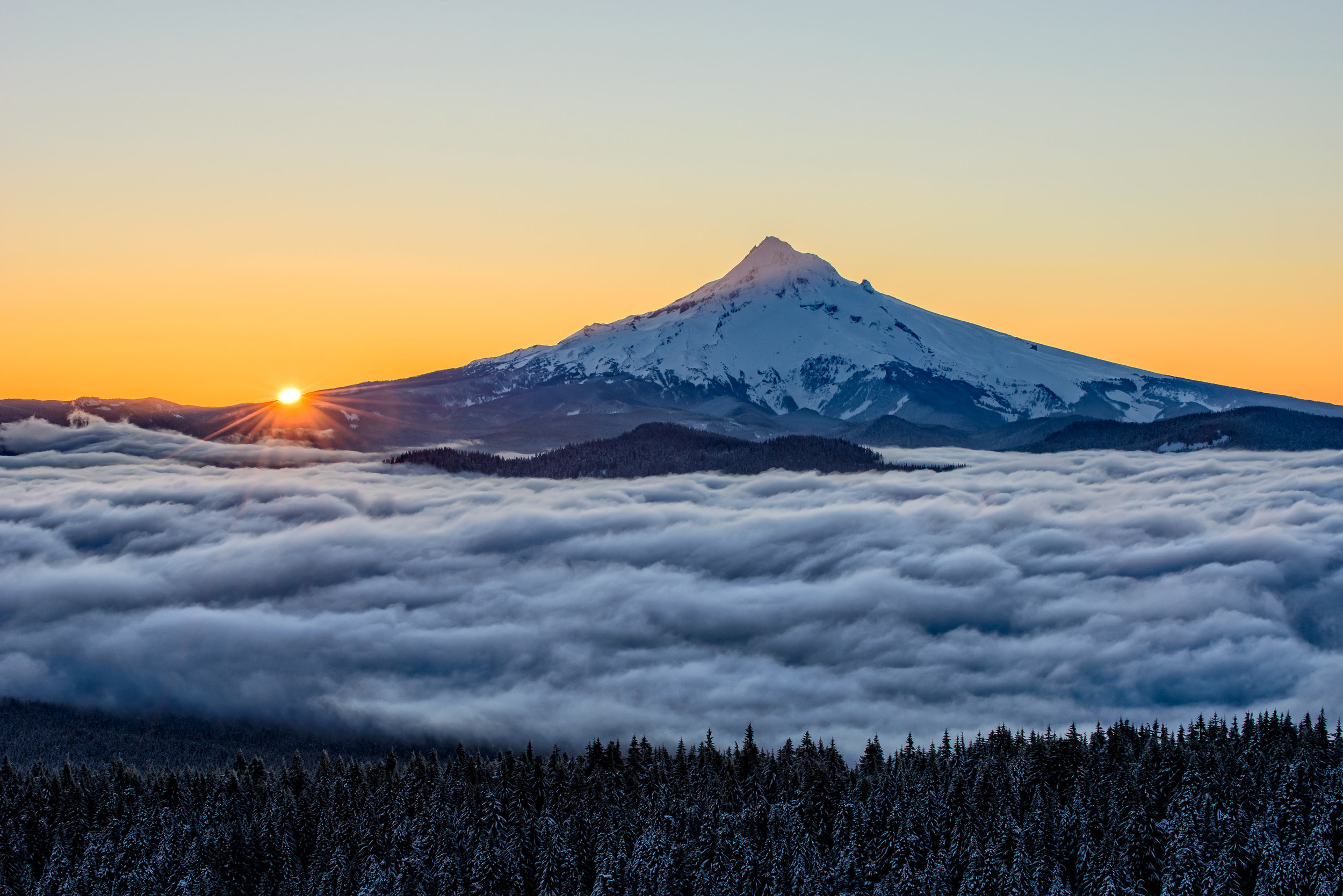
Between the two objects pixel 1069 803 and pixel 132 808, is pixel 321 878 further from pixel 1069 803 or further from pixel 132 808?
pixel 1069 803

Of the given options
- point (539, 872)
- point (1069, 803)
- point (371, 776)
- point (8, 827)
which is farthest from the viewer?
point (371, 776)

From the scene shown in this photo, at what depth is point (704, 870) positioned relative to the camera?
12500cm

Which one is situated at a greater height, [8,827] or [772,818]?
[772,818]

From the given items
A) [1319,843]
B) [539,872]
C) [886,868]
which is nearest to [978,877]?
[886,868]

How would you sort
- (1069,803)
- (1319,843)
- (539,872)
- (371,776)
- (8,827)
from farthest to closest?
(371,776) → (8,827) → (1069,803) → (539,872) → (1319,843)

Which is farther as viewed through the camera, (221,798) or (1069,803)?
(221,798)

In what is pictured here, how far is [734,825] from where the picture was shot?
5187 inches

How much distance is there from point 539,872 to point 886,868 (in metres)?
35.8

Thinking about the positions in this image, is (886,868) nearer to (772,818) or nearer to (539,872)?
(772,818)

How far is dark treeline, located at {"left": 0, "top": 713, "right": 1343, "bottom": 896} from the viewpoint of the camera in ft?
403

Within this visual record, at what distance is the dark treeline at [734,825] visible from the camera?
123m

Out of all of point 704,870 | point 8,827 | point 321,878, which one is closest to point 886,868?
point 704,870

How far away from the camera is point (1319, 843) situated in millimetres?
118938

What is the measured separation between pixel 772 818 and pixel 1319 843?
54.2m
